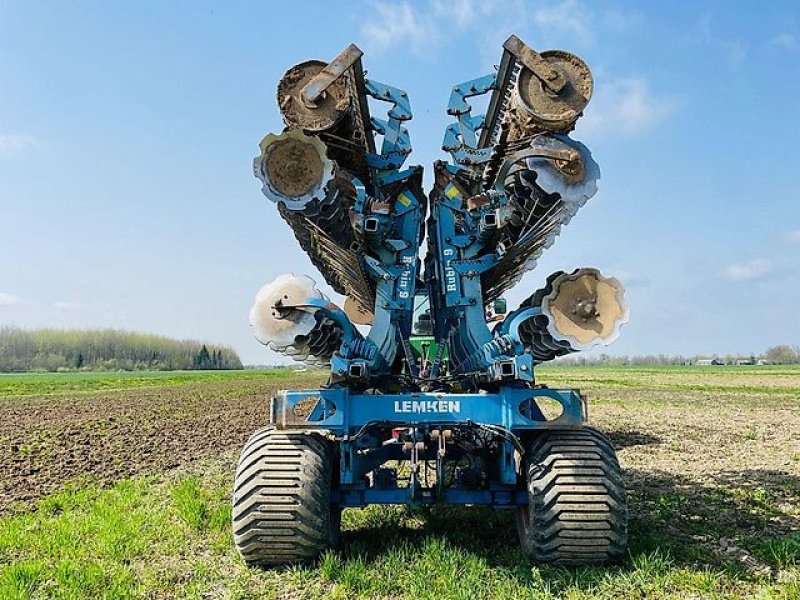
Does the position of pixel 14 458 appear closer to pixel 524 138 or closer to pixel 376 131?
pixel 376 131

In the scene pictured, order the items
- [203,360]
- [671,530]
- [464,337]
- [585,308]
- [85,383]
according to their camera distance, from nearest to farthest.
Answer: [585,308] → [671,530] → [464,337] → [85,383] → [203,360]

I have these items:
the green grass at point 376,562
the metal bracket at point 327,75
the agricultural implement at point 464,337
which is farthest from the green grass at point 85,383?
the metal bracket at point 327,75

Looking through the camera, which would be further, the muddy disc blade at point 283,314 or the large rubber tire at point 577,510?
the muddy disc blade at point 283,314

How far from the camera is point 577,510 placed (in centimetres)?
477

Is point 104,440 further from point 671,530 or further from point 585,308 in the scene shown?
point 585,308

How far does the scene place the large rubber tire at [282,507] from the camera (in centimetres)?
490

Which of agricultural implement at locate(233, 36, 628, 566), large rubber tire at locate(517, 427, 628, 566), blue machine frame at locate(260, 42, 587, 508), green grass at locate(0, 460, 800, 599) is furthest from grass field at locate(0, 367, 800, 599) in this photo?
blue machine frame at locate(260, 42, 587, 508)

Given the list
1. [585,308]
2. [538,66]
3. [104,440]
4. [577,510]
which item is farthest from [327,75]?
[104,440]

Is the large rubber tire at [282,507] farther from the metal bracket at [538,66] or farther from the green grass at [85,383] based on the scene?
the green grass at [85,383]

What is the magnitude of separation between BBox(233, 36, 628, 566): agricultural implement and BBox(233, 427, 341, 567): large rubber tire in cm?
1

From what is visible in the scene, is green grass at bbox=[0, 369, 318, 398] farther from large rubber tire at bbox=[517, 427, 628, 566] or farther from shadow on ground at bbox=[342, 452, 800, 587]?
large rubber tire at bbox=[517, 427, 628, 566]

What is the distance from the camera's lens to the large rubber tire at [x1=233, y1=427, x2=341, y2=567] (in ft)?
16.1

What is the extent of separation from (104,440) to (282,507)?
11.3 metres

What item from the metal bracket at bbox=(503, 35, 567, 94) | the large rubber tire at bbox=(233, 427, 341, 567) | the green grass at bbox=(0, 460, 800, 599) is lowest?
the green grass at bbox=(0, 460, 800, 599)
